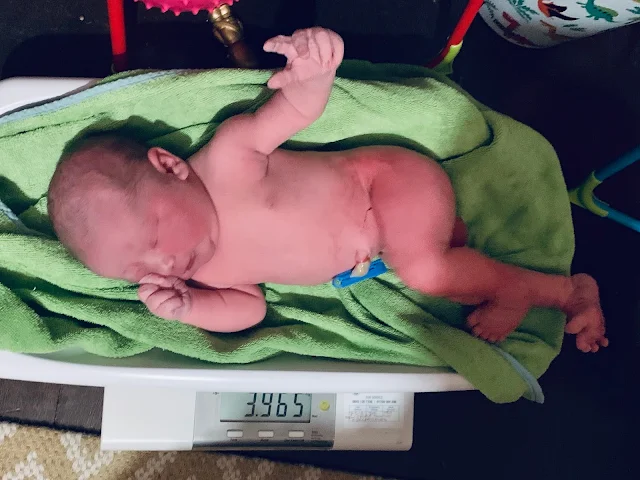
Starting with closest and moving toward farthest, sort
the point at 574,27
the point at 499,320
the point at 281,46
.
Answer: the point at 281,46, the point at 499,320, the point at 574,27

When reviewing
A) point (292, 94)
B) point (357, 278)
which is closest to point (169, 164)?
point (292, 94)

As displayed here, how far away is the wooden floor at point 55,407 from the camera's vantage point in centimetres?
118

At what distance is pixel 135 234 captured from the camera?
0.77 metres

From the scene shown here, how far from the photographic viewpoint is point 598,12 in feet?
3.09

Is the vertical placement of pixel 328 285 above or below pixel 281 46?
below

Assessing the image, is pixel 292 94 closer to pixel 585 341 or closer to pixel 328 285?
pixel 328 285

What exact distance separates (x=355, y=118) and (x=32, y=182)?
0.48 metres

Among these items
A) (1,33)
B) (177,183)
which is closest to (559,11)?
(177,183)

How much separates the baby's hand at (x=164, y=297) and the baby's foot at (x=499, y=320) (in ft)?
1.42

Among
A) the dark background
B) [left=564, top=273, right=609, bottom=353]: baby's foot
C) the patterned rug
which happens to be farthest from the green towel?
the patterned rug

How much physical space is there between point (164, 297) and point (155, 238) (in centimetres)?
9

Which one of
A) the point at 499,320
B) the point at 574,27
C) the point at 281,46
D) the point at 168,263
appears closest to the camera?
the point at 281,46

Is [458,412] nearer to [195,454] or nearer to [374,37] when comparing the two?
[195,454]

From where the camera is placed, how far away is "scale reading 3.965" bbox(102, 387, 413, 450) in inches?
36.5
